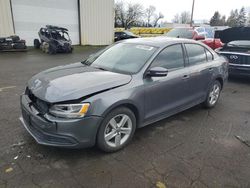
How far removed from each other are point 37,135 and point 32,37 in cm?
1641

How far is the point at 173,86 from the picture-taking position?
3.73m

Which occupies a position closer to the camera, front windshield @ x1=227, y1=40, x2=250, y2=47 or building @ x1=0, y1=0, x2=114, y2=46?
front windshield @ x1=227, y1=40, x2=250, y2=47

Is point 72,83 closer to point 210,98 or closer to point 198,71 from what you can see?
point 198,71

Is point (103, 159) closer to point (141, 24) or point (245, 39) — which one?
point (245, 39)

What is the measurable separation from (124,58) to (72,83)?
3.71 feet

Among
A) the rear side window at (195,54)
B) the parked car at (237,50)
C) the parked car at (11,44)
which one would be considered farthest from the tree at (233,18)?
the rear side window at (195,54)

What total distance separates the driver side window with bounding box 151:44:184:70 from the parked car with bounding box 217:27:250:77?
4.08 m

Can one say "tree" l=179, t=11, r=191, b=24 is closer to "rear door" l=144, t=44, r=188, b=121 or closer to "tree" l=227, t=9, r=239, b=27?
"tree" l=227, t=9, r=239, b=27

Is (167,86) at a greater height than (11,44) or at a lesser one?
greater

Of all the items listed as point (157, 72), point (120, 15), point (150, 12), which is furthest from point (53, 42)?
point (150, 12)

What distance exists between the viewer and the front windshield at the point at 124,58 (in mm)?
3484

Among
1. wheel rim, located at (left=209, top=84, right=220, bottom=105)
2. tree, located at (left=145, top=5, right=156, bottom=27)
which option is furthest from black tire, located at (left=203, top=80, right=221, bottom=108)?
tree, located at (left=145, top=5, right=156, bottom=27)

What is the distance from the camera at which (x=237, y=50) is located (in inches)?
291

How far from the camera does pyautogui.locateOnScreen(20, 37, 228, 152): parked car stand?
8.87 ft
